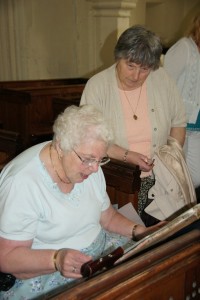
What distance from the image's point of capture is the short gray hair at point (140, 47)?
194 cm

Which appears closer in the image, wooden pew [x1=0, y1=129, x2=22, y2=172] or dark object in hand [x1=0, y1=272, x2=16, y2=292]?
dark object in hand [x1=0, y1=272, x2=16, y2=292]

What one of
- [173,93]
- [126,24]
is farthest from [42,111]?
[173,93]

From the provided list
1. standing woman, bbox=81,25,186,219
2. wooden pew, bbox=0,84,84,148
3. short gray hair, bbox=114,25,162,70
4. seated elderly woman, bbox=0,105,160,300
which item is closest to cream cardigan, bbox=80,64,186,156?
standing woman, bbox=81,25,186,219

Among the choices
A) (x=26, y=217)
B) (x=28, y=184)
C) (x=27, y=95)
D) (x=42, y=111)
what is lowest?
(x=42, y=111)

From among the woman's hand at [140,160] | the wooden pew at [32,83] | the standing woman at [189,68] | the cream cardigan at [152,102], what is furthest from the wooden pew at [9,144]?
the wooden pew at [32,83]

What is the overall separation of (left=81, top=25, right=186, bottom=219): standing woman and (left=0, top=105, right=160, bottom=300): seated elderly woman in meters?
0.53

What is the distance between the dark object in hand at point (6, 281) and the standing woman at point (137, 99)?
33.6 inches

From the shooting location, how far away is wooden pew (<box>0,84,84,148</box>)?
171 inches

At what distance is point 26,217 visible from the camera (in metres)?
1.45

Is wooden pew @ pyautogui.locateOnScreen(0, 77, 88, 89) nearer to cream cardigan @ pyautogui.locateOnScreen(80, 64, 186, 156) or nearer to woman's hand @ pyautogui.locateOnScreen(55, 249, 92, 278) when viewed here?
cream cardigan @ pyautogui.locateOnScreen(80, 64, 186, 156)

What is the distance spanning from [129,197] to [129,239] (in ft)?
1.12

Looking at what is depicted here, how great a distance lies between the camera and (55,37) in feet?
20.9

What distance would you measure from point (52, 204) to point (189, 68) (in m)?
1.50

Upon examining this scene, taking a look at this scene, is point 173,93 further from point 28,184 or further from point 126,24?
point 126,24
